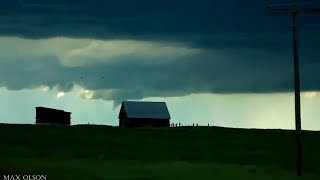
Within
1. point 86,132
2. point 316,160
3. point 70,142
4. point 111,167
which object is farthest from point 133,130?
point 111,167

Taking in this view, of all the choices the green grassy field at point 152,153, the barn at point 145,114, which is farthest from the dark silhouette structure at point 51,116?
the green grassy field at point 152,153

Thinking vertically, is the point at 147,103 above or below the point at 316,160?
above

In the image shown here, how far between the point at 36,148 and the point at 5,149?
3.73m

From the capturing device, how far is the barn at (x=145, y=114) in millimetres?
109000

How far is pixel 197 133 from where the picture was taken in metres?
83.4

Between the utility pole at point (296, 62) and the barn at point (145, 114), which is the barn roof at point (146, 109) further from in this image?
the utility pole at point (296, 62)

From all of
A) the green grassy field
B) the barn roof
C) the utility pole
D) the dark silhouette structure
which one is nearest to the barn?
the barn roof

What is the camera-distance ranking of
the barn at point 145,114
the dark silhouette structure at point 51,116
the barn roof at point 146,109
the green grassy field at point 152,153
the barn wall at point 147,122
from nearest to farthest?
the green grassy field at point 152,153, the dark silhouette structure at point 51,116, the barn wall at point 147,122, the barn at point 145,114, the barn roof at point 146,109

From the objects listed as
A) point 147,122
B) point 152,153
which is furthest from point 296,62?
point 147,122

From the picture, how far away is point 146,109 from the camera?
110375 mm

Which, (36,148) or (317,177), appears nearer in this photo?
(317,177)

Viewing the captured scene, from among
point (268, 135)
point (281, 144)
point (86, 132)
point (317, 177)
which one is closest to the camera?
point (317, 177)

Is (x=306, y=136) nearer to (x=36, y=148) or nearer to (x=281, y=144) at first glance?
(x=281, y=144)

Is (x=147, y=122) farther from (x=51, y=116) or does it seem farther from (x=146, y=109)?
(x=51, y=116)
